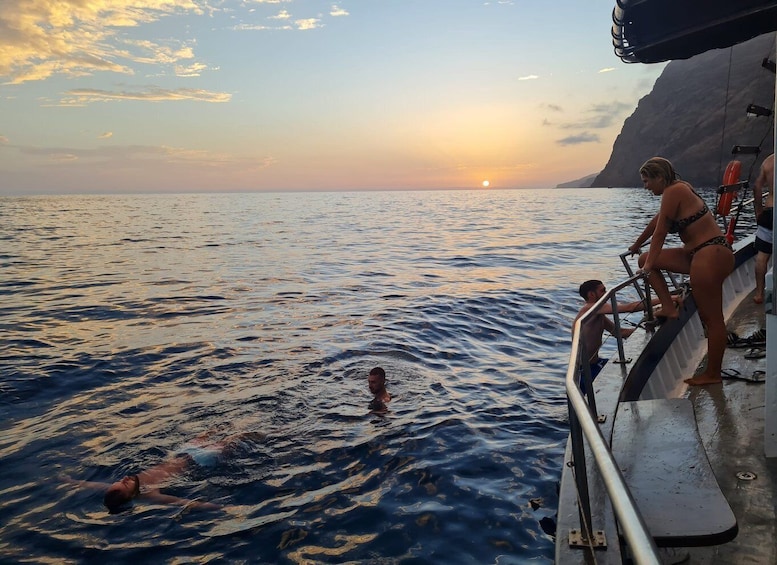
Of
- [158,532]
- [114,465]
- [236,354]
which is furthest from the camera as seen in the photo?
[236,354]

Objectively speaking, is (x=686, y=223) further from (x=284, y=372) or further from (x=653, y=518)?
(x=284, y=372)

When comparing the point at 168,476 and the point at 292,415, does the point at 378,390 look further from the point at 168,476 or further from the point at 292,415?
the point at 168,476

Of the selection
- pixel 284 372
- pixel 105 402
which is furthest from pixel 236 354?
pixel 105 402

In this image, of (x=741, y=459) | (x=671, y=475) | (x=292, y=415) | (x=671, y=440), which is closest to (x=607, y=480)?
(x=671, y=475)

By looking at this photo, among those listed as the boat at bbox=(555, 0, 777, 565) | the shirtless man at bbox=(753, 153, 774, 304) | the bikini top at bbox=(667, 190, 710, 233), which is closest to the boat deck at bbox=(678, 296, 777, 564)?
the boat at bbox=(555, 0, 777, 565)

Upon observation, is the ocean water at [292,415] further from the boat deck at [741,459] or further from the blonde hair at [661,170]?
the blonde hair at [661,170]

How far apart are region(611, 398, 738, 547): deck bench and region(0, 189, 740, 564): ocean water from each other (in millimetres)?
1181

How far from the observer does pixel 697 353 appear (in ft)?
22.8

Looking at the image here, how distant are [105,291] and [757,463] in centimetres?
1709

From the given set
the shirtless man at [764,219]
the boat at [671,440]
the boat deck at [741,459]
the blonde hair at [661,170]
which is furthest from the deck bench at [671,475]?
the shirtless man at [764,219]

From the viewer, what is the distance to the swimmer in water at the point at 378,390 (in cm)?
754

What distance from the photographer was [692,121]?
125562 mm

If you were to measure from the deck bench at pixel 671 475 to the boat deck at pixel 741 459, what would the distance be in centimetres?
13

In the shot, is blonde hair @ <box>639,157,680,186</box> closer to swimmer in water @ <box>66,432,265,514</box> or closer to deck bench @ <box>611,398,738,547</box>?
deck bench @ <box>611,398,738,547</box>
